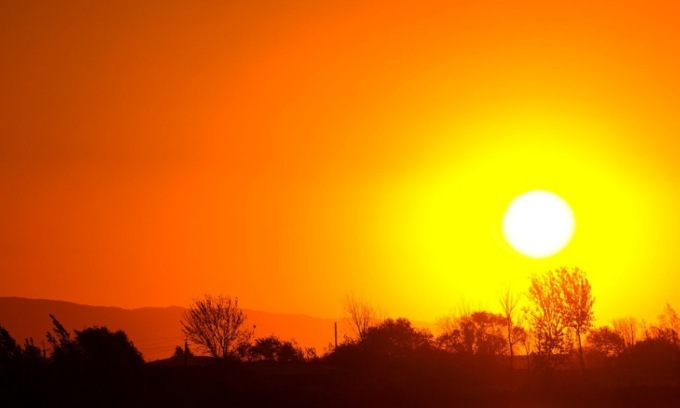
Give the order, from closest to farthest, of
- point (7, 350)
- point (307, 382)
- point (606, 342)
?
point (7, 350), point (307, 382), point (606, 342)

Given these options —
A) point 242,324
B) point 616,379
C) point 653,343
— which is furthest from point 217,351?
point 653,343

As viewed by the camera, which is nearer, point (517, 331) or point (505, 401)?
point (505, 401)

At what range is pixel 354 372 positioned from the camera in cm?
6725

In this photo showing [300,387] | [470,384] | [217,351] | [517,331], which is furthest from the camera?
[517,331]

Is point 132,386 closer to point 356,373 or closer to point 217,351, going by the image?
point 356,373

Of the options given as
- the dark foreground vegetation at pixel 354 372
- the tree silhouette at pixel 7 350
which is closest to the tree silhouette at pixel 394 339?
the dark foreground vegetation at pixel 354 372

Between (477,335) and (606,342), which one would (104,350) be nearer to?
(477,335)

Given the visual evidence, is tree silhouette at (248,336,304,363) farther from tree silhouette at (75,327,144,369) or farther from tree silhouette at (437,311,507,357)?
tree silhouette at (75,327,144,369)

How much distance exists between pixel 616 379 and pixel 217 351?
133ft

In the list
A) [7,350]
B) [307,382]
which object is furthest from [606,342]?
[7,350]

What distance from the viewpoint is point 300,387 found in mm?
59438

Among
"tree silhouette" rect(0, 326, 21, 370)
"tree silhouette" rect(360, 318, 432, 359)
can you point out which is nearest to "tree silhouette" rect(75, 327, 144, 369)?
"tree silhouette" rect(0, 326, 21, 370)

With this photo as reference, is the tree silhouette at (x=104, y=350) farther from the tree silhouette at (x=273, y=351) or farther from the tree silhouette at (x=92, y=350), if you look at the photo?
the tree silhouette at (x=273, y=351)

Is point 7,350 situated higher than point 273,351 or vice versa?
point 273,351
